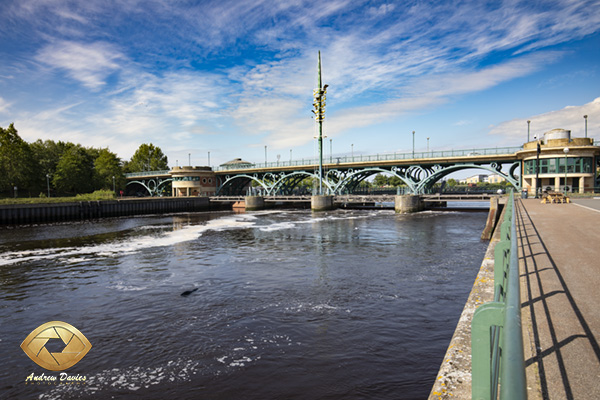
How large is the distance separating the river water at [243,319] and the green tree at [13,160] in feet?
204

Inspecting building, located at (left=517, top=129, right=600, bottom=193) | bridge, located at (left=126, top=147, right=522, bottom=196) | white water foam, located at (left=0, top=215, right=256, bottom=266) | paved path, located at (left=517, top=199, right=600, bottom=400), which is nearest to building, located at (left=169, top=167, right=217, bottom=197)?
bridge, located at (left=126, top=147, right=522, bottom=196)

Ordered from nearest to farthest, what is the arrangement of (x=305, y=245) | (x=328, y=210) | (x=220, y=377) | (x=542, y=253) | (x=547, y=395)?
(x=547, y=395), (x=220, y=377), (x=542, y=253), (x=305, y=245), (x=328, y=210)

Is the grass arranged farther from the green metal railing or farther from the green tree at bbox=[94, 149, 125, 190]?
the green metal railing

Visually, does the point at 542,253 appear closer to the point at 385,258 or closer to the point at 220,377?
the point at 220,377

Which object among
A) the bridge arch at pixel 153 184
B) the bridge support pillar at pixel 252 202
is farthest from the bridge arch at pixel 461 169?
the bridge arch at pixel 153 184

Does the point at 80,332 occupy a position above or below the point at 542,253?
below

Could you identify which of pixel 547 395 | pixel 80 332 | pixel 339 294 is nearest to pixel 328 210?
pixel 339 294

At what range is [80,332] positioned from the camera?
9.78 meters

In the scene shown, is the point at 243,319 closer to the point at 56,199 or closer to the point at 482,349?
the point at 482,349

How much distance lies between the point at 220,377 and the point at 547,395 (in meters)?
6.39

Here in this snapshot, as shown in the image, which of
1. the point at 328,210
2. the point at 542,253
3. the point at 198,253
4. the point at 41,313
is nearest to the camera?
the point at 542,253

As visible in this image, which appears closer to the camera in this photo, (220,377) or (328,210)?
(220,377)

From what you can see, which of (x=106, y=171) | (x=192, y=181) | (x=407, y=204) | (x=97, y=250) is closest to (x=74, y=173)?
(x=106, y=171)

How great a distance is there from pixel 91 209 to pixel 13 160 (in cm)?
2993
